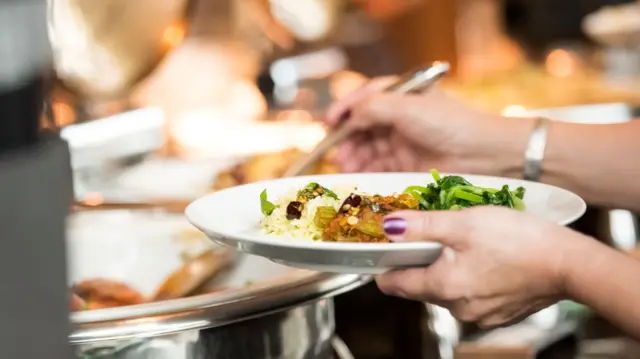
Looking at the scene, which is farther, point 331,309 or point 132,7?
point 132,7

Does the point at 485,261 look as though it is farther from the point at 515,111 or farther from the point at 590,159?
the point at 515,111

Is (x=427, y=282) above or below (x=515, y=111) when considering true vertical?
below

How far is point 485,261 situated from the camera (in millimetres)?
741

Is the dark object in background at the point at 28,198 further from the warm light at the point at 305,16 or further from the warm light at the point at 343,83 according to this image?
the warm light at the point at 343,83

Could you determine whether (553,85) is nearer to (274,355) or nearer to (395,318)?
(395,318)

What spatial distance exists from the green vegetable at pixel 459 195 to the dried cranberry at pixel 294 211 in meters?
0.11

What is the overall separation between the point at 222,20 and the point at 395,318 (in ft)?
3.62

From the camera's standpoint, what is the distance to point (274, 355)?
2.63ft

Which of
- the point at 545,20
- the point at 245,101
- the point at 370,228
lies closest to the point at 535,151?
the point at 370,228

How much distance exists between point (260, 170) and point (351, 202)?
0.59 metres

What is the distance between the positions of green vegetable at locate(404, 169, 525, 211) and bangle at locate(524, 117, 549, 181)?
331 mm

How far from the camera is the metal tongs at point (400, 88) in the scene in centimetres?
112

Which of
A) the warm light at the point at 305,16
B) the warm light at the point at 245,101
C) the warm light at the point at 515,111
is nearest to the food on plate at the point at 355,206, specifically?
the warm light at the point at 515,111

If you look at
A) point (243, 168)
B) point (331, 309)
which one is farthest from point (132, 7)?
point (331, 309)
